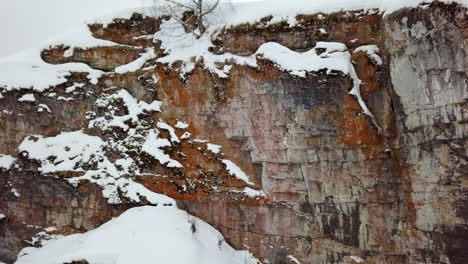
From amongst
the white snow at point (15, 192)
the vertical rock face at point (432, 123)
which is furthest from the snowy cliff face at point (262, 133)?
the white snow at point (15, 192)

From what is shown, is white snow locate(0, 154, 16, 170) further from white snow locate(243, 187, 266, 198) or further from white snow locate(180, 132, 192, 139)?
white snow locate(243, 187, 266, 198)

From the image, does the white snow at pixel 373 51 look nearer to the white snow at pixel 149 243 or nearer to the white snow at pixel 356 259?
the white snow at pixel 356 259

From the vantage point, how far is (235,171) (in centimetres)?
1079

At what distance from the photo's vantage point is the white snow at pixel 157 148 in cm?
1139

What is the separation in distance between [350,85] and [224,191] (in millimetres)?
4579

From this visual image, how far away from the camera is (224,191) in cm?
1084

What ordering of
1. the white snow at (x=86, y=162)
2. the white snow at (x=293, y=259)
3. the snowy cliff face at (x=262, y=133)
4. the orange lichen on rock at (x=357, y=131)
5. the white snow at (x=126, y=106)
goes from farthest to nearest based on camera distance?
1. the white snow at (x=126, y=106)
2. the white snow at (x=86, y=162)
3. the white snow at (x=293, y=259)
4. the orange lichen on rock at (x=357, y=131)
5. the snowy cliff face at (x=262, y=133)

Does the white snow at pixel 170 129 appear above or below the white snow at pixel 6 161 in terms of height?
above

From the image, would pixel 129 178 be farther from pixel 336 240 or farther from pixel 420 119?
pixel 420 119

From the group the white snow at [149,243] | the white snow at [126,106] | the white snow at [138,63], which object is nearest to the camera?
the white snow at [149,243]

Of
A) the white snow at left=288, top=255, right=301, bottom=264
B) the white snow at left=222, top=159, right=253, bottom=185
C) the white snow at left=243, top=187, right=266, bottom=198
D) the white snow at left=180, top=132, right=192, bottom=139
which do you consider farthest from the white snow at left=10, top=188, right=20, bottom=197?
the white snow at left=288, top=255, right=301, bottom=264

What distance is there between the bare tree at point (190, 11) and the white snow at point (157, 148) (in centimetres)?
357

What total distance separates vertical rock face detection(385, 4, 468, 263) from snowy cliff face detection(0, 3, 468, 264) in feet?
0.08

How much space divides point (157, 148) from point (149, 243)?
299 centimetres
